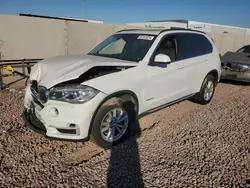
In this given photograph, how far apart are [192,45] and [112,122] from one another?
272 centimetres

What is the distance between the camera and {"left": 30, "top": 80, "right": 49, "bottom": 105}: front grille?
9.98 ft

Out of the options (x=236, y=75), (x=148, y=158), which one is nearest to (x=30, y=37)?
(x=148, y=158)

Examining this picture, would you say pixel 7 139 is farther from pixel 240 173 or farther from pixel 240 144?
pixel 240 144

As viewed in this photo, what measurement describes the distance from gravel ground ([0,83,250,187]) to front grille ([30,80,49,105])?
30.6 inches

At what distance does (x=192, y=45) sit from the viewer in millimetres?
4984

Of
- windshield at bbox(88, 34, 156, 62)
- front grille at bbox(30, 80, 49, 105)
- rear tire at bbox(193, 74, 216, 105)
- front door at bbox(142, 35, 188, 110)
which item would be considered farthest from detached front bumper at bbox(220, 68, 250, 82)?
front grille at bbox(30, 80, 49, 105)

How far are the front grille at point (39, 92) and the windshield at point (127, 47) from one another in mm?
1499

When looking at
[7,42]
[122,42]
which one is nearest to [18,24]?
[7,42]

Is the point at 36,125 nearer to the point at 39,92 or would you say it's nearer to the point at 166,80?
the point at 39,92

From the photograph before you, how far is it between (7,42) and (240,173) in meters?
7.97

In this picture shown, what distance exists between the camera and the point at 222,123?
15.0 ft

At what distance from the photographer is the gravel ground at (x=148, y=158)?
2.73 metres

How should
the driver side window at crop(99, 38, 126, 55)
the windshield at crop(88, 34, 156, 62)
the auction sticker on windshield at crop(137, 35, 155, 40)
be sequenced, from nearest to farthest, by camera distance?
the windshield at crop(88, 34, 156, 62), the auction sticker on windshield at crop(137, 35, 155, 40), the driver side window at crop(99, 38, 126, 55)

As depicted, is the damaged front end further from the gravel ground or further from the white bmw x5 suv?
the gravel ground
